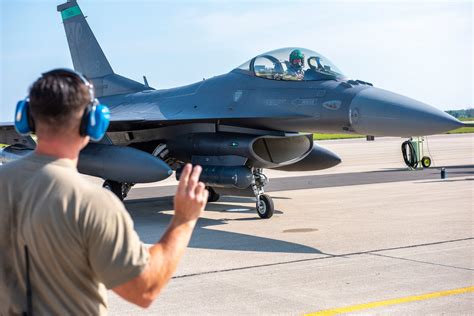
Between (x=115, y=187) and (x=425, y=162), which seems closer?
(x=115, y=187)

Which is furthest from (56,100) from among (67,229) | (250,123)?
(250,123)

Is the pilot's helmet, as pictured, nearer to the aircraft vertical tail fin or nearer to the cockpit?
the cockpit

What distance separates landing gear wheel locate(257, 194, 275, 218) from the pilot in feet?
6.66

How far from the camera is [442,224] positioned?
10.7 meters

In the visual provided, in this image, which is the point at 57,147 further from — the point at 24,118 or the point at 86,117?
the point at 24,118

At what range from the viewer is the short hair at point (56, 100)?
7.75ft

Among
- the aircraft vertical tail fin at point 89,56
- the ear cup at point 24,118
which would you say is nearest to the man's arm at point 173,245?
the ear cup at point 24,118

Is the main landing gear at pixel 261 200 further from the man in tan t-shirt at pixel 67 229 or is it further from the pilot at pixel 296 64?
the man in tan t-shirt at pixel 67 229

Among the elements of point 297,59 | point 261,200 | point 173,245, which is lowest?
point 261,200

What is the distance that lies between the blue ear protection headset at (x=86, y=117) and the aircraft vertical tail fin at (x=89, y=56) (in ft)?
44.7

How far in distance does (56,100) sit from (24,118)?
0.97 ft

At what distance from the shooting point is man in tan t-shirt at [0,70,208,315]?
7.57 feet

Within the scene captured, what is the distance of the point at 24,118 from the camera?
8.52 ft

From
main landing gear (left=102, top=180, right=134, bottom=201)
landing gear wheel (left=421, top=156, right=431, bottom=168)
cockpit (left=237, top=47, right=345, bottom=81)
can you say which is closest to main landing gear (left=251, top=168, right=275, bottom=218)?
cockpit (left=237, top=47, right=345, bottom=81)
